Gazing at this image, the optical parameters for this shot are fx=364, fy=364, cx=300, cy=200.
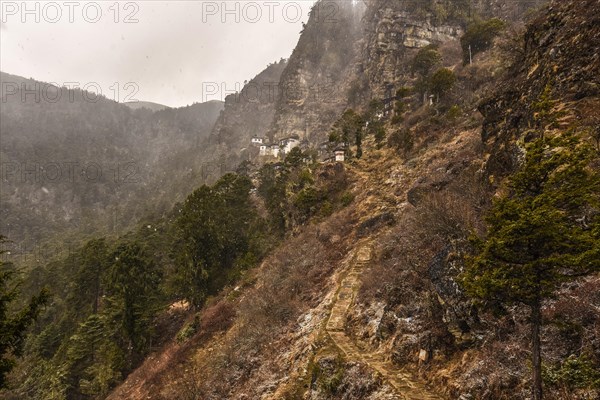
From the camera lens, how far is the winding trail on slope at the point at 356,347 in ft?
35.7

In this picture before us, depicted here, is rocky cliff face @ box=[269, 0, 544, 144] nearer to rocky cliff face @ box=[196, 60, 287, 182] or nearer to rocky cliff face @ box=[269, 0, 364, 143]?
rocky cliff face @ box=[269, 0, 364, 143]

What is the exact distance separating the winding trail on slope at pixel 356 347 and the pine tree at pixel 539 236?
162 inches

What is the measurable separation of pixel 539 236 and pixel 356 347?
9412 mm

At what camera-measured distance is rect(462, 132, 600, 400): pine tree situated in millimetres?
7066

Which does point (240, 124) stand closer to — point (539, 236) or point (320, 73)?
point (320, 73)

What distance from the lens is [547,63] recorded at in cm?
1559

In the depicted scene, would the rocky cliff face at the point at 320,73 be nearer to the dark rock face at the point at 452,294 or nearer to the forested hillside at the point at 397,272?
the forested hillside at the point at 397,272

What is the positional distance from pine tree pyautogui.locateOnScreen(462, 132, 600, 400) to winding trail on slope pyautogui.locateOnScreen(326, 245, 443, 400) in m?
4.13

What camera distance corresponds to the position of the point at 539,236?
7285 millimetres

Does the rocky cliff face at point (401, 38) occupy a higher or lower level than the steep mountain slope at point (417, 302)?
higher

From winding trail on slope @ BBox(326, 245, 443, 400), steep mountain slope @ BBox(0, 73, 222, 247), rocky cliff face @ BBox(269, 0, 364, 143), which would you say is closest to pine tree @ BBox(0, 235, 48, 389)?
winding trail on slope @ BBox(326, 245, 443, 400)

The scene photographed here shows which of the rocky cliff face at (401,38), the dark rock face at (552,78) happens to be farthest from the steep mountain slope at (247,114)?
the dark rock face at (552,78)

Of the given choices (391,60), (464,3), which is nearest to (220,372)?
(391,60)

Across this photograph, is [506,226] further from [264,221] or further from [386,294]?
[264,221]
